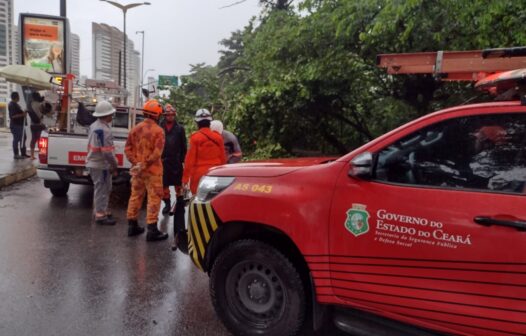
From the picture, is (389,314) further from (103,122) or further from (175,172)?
(103,122)

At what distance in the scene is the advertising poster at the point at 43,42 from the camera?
15773 millimetres

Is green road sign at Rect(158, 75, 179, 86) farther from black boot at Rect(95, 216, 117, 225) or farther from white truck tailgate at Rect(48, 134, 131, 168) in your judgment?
black boot at Rect(95, 216, 117, 225)

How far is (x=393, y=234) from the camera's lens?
102 inches

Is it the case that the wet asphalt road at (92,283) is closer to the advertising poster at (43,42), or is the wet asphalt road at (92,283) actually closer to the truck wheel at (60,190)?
the truck wheel at (60,190)

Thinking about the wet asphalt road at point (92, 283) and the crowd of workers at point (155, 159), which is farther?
the crowd of workers at point (155, 159)

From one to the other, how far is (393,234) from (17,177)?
932 centimetres

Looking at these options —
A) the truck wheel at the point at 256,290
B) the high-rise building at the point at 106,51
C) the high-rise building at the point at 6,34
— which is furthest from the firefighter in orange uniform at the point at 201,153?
the high-rise building at the point at 106,51

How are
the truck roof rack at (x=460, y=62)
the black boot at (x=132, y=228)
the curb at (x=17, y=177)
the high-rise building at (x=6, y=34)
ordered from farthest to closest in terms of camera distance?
the high-rise building at (x=6, y=34) → the curb at (x=17, y=177) → the black boot at (x=132, y=228) → the truck roof rack at (x=460, y=62)

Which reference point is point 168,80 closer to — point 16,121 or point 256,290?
point 16,121

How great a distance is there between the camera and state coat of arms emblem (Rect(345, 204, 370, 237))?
269 centimetres

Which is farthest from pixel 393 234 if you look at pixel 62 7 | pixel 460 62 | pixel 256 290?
pixel 62 7

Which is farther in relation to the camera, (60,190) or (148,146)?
(60,190)

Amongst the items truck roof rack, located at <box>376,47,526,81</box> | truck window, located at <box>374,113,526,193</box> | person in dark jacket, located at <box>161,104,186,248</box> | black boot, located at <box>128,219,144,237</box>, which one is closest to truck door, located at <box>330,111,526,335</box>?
truck window, located at <box>374,113,526,193</box>

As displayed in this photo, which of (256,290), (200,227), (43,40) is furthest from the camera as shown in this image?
(43,40)
